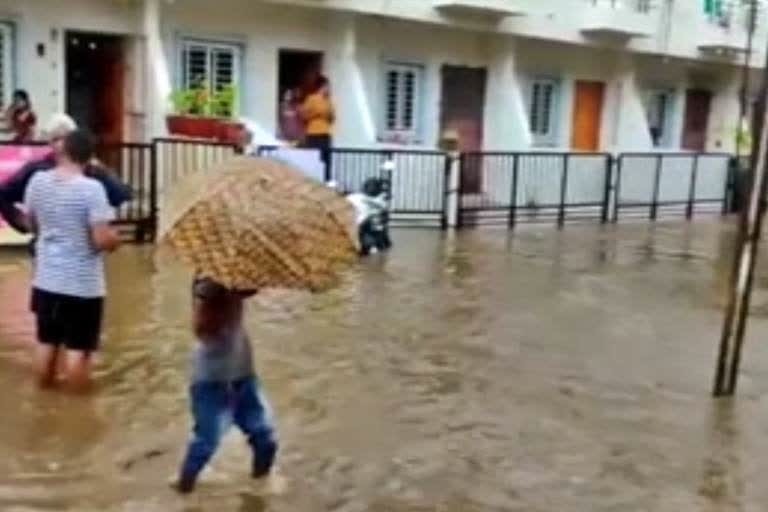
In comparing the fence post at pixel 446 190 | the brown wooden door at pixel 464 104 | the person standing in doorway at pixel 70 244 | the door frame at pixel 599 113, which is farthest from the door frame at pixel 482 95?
the person standing in doorway at pixel 70 244

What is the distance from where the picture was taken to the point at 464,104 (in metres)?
23.1

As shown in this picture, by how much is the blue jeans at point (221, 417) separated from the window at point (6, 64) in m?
11.0

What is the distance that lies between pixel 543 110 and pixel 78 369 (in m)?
18.5

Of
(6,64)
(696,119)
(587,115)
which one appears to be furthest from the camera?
(696,119)

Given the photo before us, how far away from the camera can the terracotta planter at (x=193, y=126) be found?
636 inches

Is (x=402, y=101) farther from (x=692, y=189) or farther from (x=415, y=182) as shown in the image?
(x=692, y=189)

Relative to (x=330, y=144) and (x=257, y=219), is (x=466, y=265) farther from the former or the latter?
(x=257, y=219)

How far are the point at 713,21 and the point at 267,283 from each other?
24.7 meters

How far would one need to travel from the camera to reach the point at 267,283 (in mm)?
5254

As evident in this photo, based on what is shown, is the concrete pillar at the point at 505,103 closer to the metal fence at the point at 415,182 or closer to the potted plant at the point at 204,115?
the metal fence at the point at 415,182

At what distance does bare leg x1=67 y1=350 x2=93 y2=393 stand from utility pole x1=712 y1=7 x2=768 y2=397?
4130mm

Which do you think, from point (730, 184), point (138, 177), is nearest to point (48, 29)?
point (138, 177)

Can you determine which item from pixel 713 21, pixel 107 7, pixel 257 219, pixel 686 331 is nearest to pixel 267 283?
pixel 257 219

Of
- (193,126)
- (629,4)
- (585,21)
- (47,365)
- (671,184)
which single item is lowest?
(671,184)
